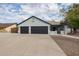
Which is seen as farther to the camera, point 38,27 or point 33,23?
point 33,23

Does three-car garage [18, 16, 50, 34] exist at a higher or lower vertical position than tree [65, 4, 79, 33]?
lower

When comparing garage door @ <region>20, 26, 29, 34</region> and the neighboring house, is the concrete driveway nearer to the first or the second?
the neighboring house

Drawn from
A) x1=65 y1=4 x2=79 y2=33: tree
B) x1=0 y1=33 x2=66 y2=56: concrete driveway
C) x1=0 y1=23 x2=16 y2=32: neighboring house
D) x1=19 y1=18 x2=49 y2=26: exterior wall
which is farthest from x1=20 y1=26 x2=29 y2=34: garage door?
x1=65 y1=4 x2=79 y2=33: tree

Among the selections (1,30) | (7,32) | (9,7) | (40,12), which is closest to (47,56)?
(9,7)

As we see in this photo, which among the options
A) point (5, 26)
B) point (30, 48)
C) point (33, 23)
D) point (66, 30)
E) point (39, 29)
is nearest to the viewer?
point (30, 48)

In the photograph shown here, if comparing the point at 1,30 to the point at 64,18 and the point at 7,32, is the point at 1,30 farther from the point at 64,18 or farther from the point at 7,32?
the point at 64,18

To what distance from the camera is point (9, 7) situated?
17.3 metres

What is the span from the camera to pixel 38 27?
→ 21.9 m

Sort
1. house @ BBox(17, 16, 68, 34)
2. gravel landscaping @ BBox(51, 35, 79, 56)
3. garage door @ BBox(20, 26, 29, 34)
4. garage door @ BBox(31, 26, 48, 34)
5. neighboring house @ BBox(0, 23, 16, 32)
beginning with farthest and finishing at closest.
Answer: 1. garage door @ BBox(20, 26, 29, 34)
2. garage door @ BBox(31, 26, 48, 34)
3. house @ BBox(17, 16, 68, 34)
4. neighboring house @ BBox(0, 23, 16, 32)
5. gravel landscaping @ BBox(51, 35, 79, 56)

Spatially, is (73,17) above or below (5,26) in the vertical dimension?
above

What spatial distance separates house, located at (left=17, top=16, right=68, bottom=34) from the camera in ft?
69.2

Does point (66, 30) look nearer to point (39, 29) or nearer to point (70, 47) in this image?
point (39, 29)

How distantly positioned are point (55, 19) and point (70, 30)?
443 centimetres

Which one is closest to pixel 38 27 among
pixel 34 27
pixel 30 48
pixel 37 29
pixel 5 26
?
pixel 34 27
